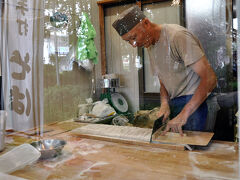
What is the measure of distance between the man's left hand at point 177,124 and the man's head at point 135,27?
1.04ft

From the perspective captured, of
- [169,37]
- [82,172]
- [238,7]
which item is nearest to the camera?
[238,7]

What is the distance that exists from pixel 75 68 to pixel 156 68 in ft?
1.40

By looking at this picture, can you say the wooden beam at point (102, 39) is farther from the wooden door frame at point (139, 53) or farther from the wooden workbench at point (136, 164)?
the wooden workbench at point (136, 164)

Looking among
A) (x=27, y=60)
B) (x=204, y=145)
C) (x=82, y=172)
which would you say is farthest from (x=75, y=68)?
(x=204, y=145)

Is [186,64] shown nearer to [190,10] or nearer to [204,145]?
[190,10]

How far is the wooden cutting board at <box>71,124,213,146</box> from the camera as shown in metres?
0.82

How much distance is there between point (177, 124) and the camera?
0.85 meters

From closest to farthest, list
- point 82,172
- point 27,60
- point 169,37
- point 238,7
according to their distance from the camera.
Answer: point 238,7 < point 82,172 < point 169,37 < point 27,60

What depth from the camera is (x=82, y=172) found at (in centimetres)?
74

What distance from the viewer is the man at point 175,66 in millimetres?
775

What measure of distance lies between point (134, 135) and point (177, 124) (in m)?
0.21

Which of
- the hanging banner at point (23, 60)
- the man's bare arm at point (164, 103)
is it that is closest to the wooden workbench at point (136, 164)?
the man's bare arm at point (164, 103)

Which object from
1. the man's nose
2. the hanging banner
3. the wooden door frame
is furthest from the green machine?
the hanging banner

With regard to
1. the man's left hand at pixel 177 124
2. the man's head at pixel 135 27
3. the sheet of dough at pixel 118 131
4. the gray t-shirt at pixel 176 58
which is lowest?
the sheet of dough at pixel 118 131
